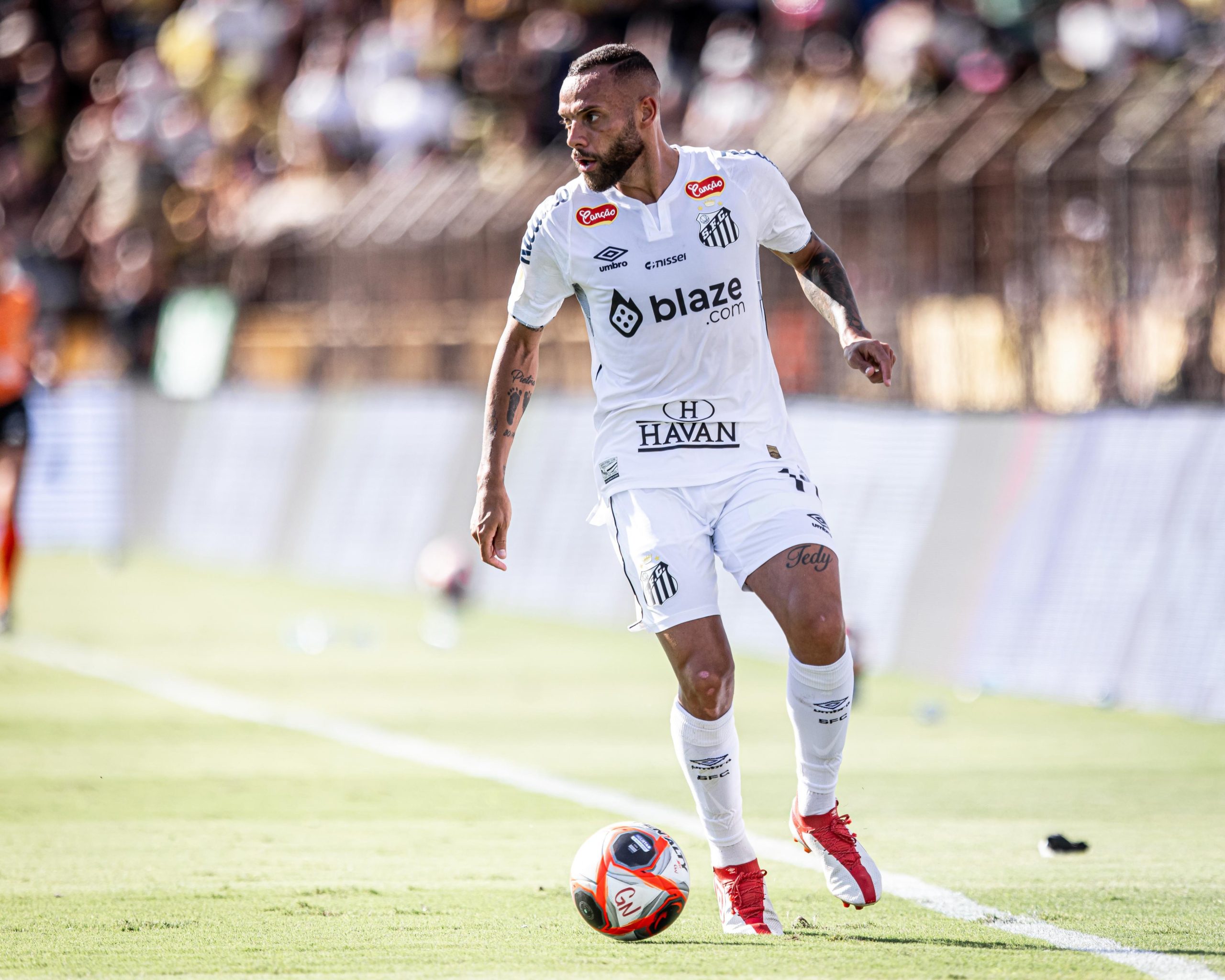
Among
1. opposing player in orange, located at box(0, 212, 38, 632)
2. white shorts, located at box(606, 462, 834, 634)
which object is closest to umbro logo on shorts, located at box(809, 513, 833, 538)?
white shorts, located at box(606, 462, 834, 634)

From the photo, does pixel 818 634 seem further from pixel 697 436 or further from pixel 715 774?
pixel 697 436

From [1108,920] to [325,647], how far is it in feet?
30.3

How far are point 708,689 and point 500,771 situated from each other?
358 cm

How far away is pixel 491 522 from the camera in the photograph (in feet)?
21.2

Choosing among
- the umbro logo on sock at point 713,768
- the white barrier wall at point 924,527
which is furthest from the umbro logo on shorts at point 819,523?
the white barrier wall at point 924,527

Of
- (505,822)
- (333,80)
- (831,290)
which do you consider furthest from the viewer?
(333,80)

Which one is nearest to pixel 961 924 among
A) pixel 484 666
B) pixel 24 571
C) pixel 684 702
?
pixel 684 702

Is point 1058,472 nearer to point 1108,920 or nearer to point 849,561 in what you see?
point 849,561

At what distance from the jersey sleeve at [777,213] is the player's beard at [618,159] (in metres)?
0.43

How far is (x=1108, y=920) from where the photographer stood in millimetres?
6234

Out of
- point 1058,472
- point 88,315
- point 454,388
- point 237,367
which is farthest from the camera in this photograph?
point 88,315

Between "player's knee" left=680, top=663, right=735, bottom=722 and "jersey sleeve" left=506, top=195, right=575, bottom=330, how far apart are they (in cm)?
117

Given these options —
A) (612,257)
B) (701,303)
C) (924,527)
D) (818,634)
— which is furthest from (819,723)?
(924,527)

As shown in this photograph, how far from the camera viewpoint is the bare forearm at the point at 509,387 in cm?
663
